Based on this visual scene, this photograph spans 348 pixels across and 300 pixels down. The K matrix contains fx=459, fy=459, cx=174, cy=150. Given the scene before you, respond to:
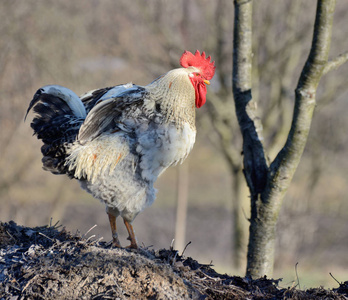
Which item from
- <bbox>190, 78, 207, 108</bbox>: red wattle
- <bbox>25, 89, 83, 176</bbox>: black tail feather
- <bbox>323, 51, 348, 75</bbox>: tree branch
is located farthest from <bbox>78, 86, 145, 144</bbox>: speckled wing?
<bbox>323, 51, 348, 75</bbox>: tree branch

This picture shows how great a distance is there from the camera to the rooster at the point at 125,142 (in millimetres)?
4324

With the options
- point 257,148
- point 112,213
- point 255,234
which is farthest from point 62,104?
point 255,234

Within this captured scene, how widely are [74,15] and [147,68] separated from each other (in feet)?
5.87

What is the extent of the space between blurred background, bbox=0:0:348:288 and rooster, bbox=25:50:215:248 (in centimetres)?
463

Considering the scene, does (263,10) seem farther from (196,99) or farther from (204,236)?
(204,236)

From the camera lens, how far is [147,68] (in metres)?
9.63

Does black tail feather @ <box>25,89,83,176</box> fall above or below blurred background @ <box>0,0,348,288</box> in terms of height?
below

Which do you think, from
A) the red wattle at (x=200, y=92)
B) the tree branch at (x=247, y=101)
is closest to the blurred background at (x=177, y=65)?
the tree branch at (x=247, y=101)

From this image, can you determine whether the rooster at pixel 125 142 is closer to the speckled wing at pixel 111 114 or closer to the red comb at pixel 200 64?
the speckled wing at pixel 111 114

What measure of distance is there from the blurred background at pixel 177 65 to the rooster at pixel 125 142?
4625mm

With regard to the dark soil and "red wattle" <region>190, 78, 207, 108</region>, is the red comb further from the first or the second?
the dark soil

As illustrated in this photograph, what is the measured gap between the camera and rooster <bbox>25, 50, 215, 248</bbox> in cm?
432

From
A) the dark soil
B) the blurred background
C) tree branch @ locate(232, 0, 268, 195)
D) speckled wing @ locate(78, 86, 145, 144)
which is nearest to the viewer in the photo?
the dark soil

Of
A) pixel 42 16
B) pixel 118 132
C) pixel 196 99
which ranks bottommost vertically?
pixel 118 132
